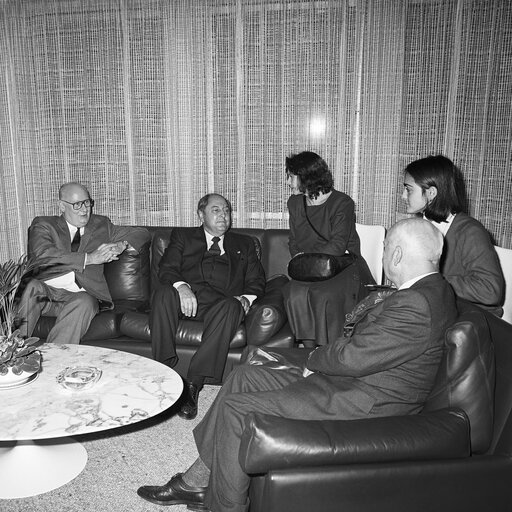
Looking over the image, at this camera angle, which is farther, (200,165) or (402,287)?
(200,165)

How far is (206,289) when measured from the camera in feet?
11.7

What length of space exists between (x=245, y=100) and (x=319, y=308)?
182 centimetres

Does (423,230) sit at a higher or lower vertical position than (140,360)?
higher

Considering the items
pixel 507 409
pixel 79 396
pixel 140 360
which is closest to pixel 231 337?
pixel 140 360

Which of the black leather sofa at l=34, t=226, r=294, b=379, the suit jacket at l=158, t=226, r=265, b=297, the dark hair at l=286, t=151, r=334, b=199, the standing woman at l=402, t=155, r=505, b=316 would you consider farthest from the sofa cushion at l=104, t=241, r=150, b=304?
the standing woman at l=402, t=155, r=505, b=316

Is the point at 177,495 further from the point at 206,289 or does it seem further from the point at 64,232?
the point at 64,232

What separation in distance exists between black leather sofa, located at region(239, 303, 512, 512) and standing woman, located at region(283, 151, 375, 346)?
154 cm

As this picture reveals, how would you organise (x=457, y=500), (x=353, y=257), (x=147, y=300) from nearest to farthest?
(x=457, y=500) < (x=353, y=257) < (x=147, y=300)

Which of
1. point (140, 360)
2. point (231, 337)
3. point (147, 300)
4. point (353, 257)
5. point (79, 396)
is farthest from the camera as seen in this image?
point (147, 300)

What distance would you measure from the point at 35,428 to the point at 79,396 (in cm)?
26

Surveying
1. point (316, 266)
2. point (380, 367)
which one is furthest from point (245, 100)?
point (380, 367)

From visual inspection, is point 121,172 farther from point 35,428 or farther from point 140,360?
point 35,428

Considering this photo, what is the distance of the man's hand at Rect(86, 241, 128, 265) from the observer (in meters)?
3.61

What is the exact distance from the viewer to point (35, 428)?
1.97m
